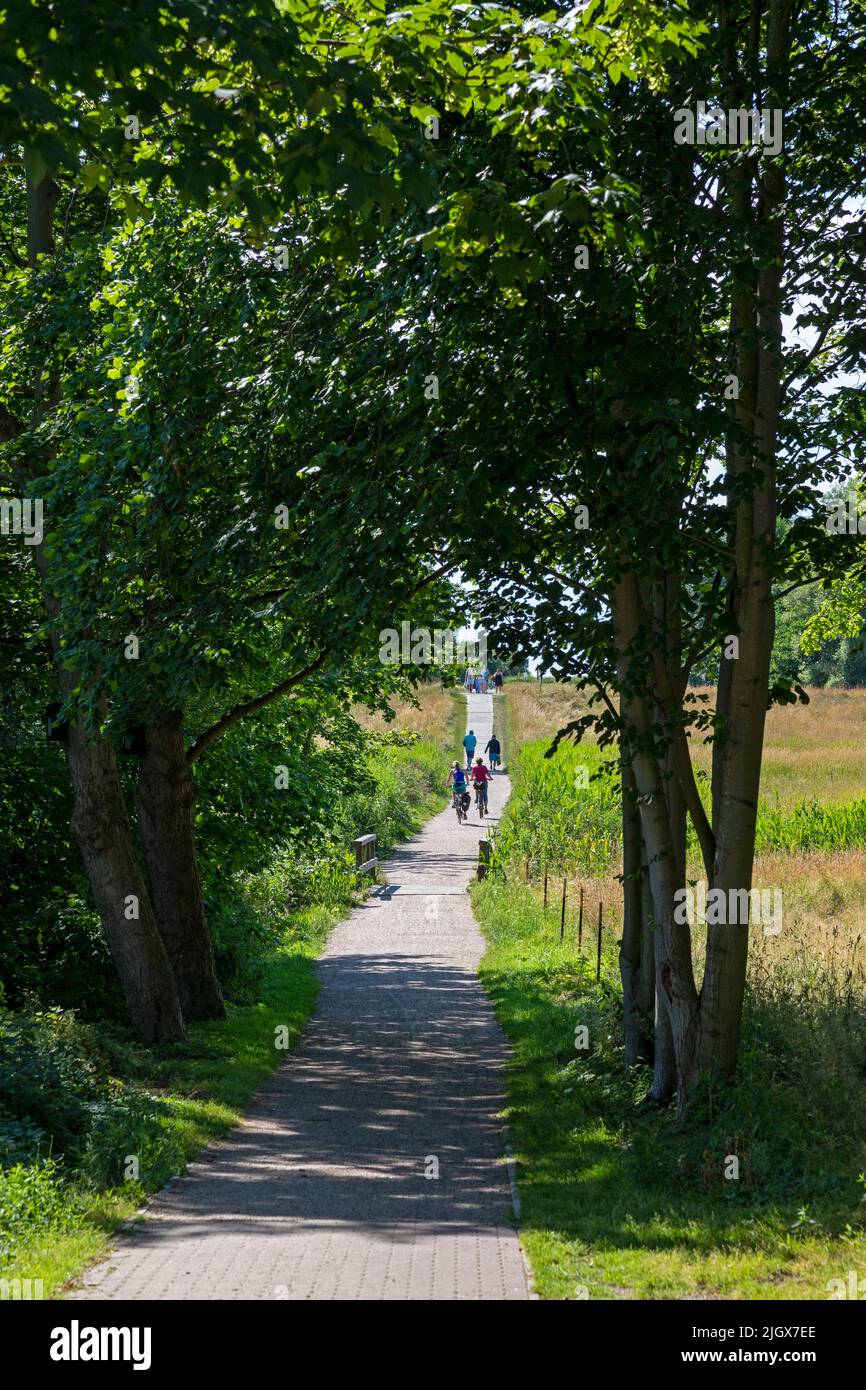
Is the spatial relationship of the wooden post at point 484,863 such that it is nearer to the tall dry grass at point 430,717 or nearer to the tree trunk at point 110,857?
the tree trunk at point 110,857

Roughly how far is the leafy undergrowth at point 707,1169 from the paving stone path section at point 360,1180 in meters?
0.34

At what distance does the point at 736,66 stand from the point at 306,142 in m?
4.61

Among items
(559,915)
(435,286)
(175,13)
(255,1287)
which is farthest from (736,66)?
(559,915)

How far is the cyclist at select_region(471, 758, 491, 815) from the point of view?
43.0 meters

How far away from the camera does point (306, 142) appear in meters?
6.29

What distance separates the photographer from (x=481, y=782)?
4338cm

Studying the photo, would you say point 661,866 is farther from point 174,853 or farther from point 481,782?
point 481,782

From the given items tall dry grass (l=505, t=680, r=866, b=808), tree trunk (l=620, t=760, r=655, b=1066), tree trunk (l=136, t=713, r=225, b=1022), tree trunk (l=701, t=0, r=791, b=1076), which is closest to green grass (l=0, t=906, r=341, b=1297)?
tree trunk (l=136, t=713, r=225, b=1022)

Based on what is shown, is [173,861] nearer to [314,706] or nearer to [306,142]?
[314,706]

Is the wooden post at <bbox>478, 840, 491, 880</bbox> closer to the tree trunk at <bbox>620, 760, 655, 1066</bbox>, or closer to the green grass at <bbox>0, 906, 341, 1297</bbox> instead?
the green grass at <bbox>0, 906, 341, 1297</bbox>

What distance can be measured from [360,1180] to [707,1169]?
237 cm

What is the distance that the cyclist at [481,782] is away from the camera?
141 feet

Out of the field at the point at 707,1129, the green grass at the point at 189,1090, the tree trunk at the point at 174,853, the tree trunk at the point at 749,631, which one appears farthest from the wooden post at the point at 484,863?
the tree trunk at the point at 749,631

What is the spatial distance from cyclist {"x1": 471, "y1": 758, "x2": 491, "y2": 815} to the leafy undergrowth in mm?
28751
